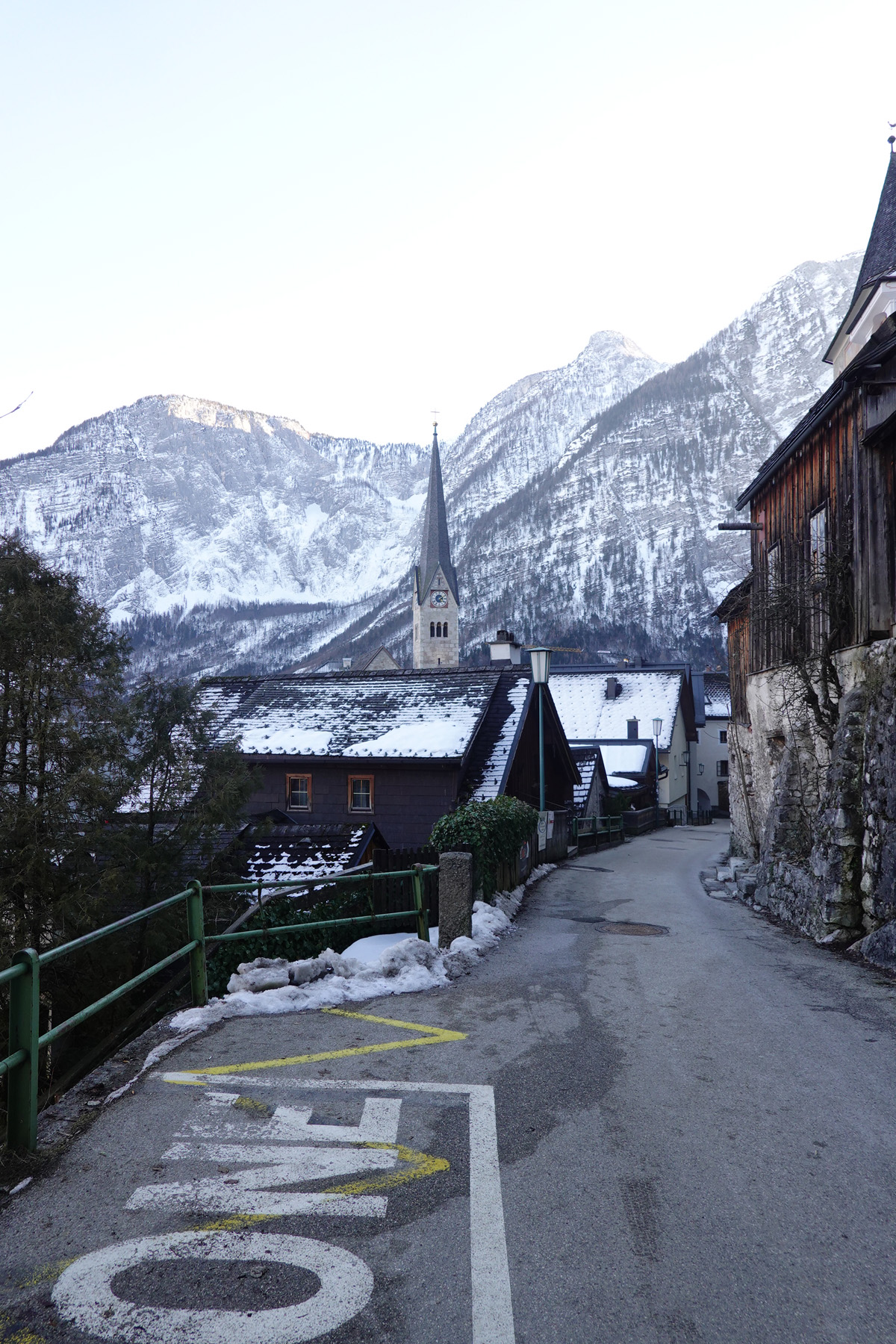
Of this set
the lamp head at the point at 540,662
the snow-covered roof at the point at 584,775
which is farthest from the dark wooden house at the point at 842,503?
the snow-covered roof at the point at 584,775

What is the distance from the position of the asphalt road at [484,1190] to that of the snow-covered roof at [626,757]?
3960cm

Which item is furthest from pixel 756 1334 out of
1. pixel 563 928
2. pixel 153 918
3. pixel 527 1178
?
pixel 153 918

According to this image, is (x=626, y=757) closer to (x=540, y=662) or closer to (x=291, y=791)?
(x=291, y=791)

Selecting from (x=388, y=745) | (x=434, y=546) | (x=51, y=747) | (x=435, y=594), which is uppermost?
(x=434, y=546)

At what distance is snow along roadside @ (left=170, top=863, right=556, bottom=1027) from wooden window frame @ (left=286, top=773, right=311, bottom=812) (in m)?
15.9

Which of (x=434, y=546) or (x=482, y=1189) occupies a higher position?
(x=434, y=546)

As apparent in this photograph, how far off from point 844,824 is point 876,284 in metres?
12.9

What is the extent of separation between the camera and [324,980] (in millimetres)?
7566

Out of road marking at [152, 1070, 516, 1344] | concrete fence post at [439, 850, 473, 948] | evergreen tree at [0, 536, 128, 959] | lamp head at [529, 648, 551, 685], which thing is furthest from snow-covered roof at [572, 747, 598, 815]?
road marking at [152, 1070, 516, 1344]

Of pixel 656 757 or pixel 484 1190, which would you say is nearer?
pixel 484 1190

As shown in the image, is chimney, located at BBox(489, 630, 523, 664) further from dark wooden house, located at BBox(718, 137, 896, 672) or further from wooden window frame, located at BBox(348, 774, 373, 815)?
dark wooden house, located at BBox(718, 137, 896, 672)

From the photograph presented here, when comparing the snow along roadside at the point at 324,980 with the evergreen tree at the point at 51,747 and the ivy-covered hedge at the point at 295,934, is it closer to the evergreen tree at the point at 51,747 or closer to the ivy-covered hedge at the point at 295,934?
the ivy-covered hedge at the point at 295,934

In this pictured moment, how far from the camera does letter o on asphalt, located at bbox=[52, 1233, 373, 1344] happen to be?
296 centimetres

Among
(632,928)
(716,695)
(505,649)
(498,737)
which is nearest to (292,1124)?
(632,928)
